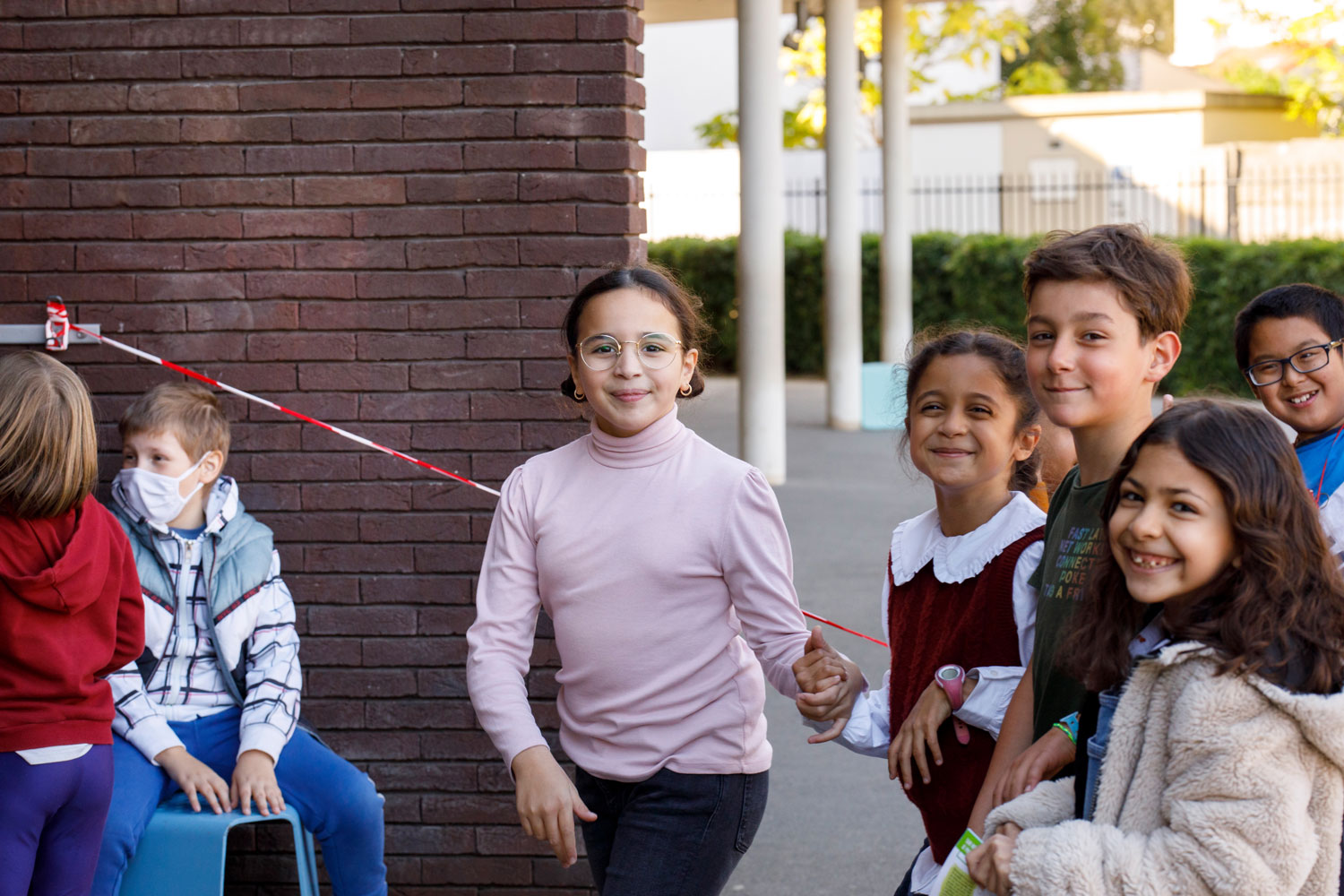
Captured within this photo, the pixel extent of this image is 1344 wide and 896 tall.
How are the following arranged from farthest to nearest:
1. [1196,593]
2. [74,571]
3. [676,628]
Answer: [74,571], [676,628], [1196,593]

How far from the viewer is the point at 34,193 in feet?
12.8

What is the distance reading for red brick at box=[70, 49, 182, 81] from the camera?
386 centimetres

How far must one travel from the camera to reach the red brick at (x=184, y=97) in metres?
3.85

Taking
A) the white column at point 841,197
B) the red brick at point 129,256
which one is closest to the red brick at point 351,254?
the red brick at point 129,256

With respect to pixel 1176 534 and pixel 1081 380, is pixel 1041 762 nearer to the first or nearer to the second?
pixel 1176 534

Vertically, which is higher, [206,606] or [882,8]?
[882,8]

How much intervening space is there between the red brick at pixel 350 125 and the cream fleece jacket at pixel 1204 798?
102 inches

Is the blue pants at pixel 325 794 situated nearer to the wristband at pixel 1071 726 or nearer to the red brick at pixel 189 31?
the red brick at pixel 189 31

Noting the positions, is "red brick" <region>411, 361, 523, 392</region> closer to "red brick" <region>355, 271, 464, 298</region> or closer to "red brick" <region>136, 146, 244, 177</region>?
"red brick" <region>355, 271, 464, 298</region>

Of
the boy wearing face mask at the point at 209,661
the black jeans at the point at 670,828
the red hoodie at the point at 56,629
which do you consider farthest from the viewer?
the boy wearing face mask at the point at 209,661

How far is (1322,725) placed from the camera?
70.7 inches

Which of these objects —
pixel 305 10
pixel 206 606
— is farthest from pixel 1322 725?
pixel 305 10

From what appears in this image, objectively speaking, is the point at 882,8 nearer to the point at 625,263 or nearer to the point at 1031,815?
the point at 625,263

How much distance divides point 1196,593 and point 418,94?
2.57m
